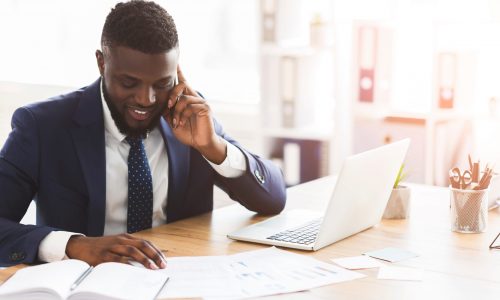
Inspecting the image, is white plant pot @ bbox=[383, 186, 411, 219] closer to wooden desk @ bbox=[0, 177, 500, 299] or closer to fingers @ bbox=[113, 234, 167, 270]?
wooden desk @ bbox=[0, 177, 500, 299]

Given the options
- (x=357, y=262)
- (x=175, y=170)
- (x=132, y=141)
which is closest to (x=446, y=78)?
(x=175, y=170)

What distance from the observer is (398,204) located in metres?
2.05

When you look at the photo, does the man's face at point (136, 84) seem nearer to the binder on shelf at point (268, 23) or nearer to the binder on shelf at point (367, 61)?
the binder on shelf at point (367, 61)

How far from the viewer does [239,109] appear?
169 inches

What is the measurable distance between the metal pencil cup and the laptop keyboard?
1.16ft

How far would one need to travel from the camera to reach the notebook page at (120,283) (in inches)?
51.5

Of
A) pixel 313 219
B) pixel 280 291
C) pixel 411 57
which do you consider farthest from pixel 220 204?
pixel 280 291

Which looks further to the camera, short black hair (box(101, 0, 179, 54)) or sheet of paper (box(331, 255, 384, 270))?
short black hair (box(101, 0, 179, 54))

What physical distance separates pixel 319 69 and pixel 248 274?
8.81 ft

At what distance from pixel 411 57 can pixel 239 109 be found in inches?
40.4

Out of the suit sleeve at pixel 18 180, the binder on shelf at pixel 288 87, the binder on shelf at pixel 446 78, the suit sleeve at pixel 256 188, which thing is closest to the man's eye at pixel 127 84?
the suit sleeve at pixel 18 180

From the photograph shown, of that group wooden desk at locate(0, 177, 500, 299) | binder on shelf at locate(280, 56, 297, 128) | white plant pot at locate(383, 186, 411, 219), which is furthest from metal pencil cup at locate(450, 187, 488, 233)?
binder on shelf at locate(280, 56, 297, 128)

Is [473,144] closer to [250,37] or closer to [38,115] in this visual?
[250,37]

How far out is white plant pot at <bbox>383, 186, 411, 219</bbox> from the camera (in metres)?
2.04
